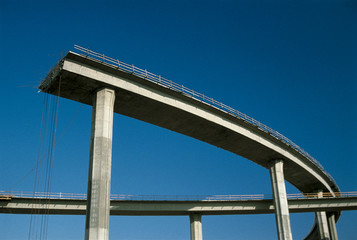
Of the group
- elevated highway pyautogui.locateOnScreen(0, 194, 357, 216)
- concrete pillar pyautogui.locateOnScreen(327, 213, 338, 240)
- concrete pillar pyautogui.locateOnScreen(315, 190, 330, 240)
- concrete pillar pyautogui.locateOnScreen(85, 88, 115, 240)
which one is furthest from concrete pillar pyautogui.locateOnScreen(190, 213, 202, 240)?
concrete pillar pyautogui.locateOnScreen(327, 213, 338, 240)

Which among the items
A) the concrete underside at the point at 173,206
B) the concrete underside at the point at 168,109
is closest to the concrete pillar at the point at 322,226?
the concrete underside at the point at 173,206

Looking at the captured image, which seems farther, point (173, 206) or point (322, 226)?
point (322, 226)

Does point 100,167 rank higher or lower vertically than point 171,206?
lower

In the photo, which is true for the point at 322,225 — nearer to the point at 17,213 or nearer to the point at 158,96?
the point at 158,96

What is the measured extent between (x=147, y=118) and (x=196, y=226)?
18928 mm

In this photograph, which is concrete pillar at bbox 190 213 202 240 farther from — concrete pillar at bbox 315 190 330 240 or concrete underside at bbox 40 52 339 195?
concrete pillar at bbox 315 190 330 240

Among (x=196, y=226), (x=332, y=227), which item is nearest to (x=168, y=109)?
(x=196, y=226)

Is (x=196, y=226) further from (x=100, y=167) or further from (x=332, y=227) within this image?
(x=332, y=227)

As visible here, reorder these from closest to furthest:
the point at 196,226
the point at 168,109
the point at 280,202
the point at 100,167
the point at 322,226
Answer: the point at 100,167
the point at 168,109
the point at 280,202
the point at 196,226
the point at 322,226

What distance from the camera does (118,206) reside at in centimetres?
4241

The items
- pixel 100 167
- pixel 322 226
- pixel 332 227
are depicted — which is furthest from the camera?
pixel 332 227

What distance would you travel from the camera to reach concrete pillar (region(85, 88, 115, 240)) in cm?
2483

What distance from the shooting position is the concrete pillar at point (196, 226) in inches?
1774

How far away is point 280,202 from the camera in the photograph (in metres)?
42.5
